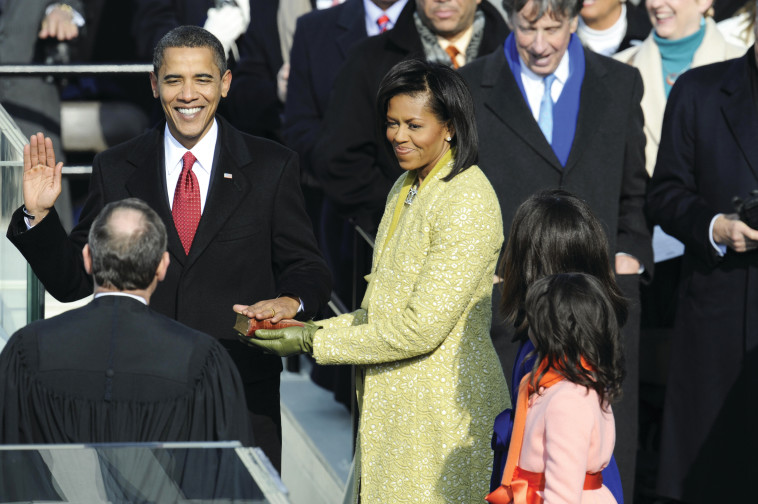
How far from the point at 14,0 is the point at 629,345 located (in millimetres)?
4000

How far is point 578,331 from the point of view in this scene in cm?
346

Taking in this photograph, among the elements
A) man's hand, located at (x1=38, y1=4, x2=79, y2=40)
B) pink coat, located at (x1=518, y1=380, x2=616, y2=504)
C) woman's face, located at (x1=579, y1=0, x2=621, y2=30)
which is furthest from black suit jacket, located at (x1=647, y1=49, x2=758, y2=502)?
man's hand, located at (x1=38, y1=4, x2=79, y2=40)

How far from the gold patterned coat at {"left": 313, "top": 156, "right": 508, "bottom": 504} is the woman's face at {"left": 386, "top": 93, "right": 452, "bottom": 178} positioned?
0.07m

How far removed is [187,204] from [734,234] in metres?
2.16

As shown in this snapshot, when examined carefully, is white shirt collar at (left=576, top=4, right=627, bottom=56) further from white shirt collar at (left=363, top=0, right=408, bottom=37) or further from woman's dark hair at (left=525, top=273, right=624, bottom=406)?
woman's dark hair at (left=525, top=273, right=624, bottom=406)

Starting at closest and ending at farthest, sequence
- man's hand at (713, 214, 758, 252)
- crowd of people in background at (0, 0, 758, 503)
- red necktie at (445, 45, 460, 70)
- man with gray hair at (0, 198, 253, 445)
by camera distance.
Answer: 1. man with gray hair at (0, 198, 253, 445)
2. crowd of people in background at (0, 0, 758, 503)
3. man's hand at (713, 214, 758, 252)
4. red necktie at (445, 45, 460, 70)

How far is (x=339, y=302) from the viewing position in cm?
609

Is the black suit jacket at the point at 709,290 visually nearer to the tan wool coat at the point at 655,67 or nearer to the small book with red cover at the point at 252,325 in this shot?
the tan wool coat at the point at 655,67

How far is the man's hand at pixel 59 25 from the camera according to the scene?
733 centimetres

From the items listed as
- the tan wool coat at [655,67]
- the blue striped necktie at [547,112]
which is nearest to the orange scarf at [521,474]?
the blue striped necktie at [547,112]

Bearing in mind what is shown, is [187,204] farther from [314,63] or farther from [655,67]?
[655,67]

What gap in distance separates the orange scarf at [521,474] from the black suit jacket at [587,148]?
73.2 inches

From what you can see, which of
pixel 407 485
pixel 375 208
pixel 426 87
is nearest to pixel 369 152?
pixel 375 208

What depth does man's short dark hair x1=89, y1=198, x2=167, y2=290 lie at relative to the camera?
342cm
